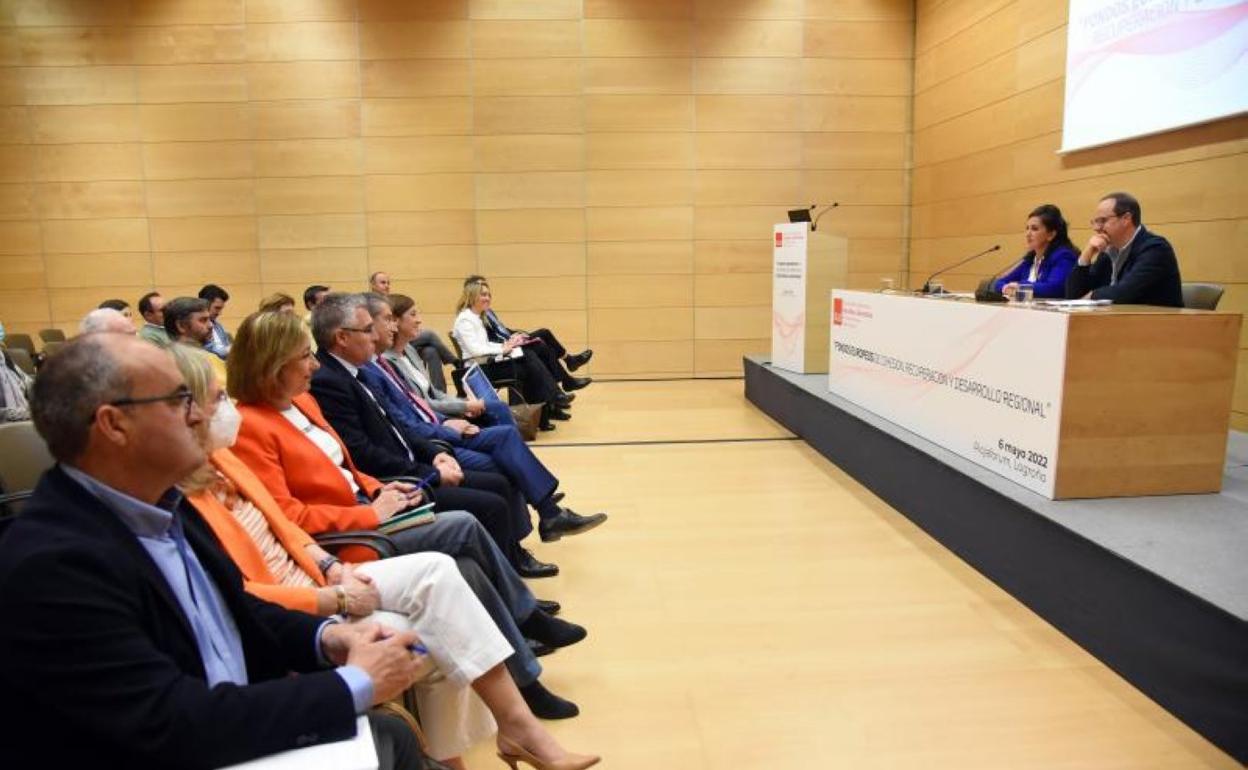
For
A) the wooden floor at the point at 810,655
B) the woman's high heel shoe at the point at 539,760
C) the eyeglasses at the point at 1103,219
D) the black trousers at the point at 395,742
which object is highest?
the eyeglasses at the point at 1103,219

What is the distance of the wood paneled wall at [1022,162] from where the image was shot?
4.64 m

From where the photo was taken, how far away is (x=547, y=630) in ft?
8.21

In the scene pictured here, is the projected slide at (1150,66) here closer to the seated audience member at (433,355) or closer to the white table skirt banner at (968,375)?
the white table skirt banner at (968,375)

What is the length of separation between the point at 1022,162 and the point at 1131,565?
509 cm

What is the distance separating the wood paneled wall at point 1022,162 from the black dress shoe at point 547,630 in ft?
13.9

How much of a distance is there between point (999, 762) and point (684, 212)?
686 cm

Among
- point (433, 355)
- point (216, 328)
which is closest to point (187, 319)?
point (433, 355)

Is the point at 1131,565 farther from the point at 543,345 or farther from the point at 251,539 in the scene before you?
the point at 543,345

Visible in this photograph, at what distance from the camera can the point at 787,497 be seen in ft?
14.3

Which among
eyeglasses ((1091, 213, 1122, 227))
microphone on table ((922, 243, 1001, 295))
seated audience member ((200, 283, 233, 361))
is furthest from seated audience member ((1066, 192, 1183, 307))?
seated audience member ((200, 283, 233, 361))

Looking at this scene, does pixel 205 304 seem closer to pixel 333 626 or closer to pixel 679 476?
pixel 679 476

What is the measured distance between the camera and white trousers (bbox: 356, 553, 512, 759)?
180cm

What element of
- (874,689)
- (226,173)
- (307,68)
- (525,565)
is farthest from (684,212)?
(874,689)

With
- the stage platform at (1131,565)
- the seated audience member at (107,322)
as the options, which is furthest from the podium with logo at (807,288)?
the seated audience member at (107,322)
